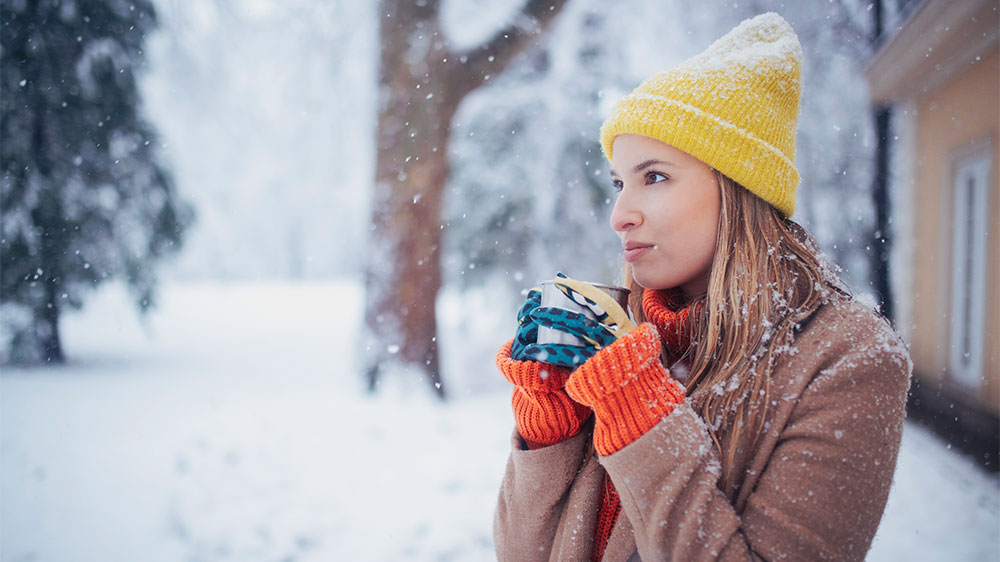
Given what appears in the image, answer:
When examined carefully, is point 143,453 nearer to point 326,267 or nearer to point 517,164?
point 517,164

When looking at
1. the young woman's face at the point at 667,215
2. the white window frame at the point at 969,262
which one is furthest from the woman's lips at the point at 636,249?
the white window frame at the point at 969,262

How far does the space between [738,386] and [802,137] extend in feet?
16.4

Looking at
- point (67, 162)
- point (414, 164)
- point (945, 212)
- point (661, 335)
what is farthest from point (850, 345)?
point (67, 162)

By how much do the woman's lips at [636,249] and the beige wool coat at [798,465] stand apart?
0.34m

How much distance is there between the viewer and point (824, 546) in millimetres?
785

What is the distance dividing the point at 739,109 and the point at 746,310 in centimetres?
44

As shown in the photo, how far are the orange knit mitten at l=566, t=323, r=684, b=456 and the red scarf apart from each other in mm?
290

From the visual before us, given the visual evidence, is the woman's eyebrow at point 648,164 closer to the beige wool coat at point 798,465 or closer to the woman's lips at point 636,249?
the woman's lips at point 636,249

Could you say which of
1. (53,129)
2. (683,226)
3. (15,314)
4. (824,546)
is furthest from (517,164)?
(824,546)

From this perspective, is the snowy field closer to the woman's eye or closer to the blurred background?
the blurred background

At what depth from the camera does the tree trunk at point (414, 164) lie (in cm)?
432

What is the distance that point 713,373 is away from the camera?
105cm

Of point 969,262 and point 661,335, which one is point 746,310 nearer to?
point 661,335

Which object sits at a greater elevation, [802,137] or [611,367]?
[802,137]
